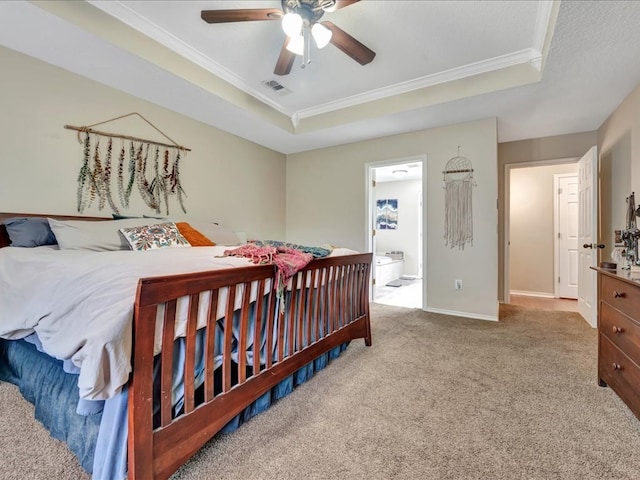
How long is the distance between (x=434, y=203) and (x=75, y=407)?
3717 millimetres

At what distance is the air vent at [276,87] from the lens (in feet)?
10.2

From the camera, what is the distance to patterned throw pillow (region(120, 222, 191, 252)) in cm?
226

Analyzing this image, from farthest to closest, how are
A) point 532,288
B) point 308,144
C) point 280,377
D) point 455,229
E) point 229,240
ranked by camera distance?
point 532,288 → point 308,144 → point 455,229 → point 229,240 → point 280,377

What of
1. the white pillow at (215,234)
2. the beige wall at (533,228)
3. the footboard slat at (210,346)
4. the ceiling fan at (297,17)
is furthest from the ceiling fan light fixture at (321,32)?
the beige wall at (533,228)

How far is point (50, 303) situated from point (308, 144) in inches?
148

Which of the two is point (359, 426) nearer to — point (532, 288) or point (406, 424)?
point (406, 424)

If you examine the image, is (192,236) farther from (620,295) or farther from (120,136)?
(620,295)

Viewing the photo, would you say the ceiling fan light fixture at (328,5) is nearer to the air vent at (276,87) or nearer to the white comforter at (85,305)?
the air vent at (276,87)

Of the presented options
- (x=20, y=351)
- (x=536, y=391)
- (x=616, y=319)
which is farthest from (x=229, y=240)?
(x=616, y=319)

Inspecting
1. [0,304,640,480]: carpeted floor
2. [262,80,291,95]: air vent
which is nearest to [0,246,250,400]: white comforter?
[0,304,640,480]: carpeted floor

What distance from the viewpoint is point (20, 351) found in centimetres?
174

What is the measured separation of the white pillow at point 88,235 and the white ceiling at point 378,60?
1316 millimetres

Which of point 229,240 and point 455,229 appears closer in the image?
point 229,240

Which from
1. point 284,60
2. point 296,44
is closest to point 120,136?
point 284,60
